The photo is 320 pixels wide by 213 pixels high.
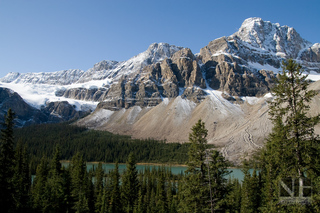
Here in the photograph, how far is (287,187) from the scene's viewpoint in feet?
52.4

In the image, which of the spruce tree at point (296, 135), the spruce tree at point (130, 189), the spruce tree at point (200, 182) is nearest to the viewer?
the spruce tree at point (296, 135)

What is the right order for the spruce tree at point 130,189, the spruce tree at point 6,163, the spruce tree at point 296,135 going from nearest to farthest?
the spruce tree at point 296,135 → the spruce tree at point 6,163 → the spruce tree at point 130,189

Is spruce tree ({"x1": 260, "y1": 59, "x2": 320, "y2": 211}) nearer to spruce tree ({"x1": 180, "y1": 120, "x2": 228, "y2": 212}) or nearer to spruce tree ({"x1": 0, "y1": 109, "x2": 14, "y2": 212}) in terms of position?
spruce tree ({"x1": 180, "y1": 120, "x2": 228, "y2": 212})

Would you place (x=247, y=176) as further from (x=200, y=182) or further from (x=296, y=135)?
(x=296, y=135)

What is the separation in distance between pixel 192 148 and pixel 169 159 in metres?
163

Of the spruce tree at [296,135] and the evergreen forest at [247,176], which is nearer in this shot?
the spruce tree at [296,135]

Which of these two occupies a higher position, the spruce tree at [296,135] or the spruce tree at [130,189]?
the spruce tree at [296,135]

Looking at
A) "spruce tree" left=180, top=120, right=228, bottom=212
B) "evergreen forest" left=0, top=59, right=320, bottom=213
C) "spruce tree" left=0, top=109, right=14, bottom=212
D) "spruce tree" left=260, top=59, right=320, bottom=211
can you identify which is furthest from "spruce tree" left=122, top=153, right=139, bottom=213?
"spruce tree" left=260, top=59, right=320, bottom=211

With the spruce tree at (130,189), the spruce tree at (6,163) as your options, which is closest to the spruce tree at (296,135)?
the spruce tree at (6,163)

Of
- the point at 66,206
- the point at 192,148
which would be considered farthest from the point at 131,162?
the point at 192,148

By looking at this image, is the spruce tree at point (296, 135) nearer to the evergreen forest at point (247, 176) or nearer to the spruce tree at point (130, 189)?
the evergreen forest at point (247, 176)

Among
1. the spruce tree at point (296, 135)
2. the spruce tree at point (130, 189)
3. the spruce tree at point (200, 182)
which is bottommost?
the spruce tree at point (130, 189)

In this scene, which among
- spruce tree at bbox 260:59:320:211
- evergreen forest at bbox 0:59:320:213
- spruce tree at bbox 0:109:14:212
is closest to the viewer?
spruce tree at bbox 260:59:320:211

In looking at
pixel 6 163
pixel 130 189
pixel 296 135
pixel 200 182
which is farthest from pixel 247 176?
pixel 6 163
